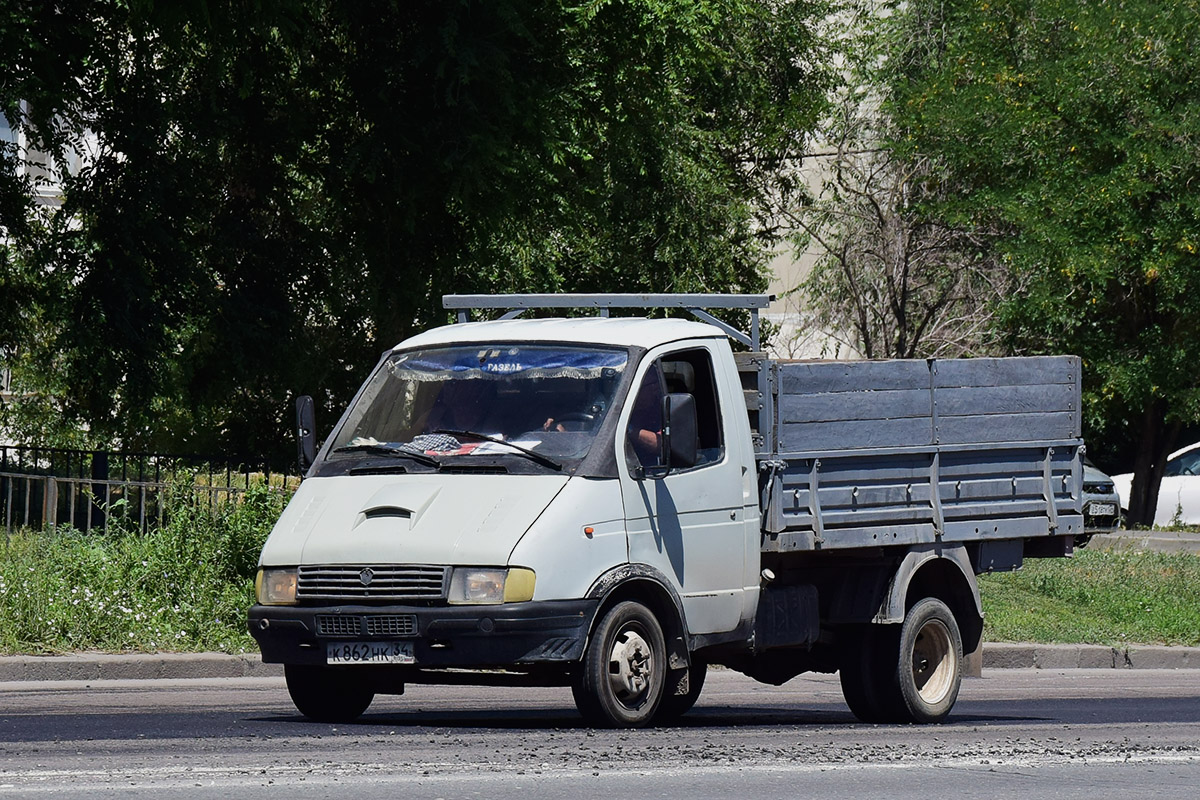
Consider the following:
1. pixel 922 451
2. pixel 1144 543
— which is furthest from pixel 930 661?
pixel 1144 543

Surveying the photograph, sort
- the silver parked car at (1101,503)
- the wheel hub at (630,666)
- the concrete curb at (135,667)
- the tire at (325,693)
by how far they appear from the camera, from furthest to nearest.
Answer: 1. the silver parked car at (1101,503)
2. the concrete curb at (135,667)
3. the tire at (325,693)
4. the wheel hub at (630,666)

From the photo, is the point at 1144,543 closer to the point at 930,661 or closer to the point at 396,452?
the point at 930,661

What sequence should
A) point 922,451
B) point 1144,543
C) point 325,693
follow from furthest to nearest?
point 1144,543 < point 922,451 < point 325,693

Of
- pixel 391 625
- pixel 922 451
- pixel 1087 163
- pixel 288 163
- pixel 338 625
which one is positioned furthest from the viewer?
pixel 1087 163

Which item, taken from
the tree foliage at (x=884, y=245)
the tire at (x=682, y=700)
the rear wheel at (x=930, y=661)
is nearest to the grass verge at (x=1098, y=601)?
the rear wheel at (x=930, y=661)

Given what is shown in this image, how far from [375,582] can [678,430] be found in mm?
1734

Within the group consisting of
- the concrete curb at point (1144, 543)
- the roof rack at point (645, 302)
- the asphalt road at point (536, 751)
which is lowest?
the asphalt road at point (536, 751)

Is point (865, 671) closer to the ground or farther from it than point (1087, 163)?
closer to the ground

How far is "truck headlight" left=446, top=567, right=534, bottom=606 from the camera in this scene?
9.03 m

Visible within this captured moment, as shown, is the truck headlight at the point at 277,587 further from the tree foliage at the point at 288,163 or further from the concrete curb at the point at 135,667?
the tree foliage at the point at 288,163

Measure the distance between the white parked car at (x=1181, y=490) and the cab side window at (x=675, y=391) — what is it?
1059 inches

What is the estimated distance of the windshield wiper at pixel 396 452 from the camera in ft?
31.5

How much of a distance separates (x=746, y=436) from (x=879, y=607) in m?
1.57

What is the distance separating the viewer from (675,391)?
34.0ft
